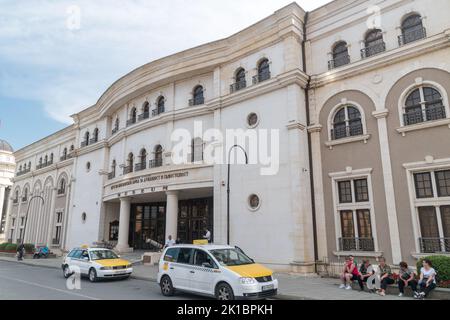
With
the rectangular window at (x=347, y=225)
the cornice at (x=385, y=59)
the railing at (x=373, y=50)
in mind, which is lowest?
the rectangular window at (x=347, y=225)

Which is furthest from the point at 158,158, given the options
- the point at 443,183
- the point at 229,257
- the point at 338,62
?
the point at 443,183

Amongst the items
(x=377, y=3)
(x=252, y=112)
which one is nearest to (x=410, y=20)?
(x=377, y=3)

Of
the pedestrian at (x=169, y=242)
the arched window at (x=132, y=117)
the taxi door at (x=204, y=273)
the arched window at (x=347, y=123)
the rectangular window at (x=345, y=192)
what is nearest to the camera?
the taxi door at (x=204, y=273)

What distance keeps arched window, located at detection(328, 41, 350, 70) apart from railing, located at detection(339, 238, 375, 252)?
915 cm

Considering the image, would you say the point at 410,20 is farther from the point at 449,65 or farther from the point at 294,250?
the point at 294,250

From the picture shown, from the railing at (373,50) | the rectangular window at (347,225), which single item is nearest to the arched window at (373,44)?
the railing at (373,50)

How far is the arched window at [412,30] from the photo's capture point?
15.9 m

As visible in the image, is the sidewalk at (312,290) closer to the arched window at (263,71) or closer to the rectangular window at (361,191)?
the rectangular window at (361,191)

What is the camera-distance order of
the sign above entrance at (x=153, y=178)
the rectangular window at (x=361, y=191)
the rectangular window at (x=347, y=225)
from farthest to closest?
the sign above entrance at (x=153, y=178)
the rectangular window at (x=347, y=225)
the rectangular window at (x=361, y=191)

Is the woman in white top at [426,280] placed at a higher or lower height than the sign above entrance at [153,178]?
lower

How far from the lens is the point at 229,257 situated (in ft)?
37.3

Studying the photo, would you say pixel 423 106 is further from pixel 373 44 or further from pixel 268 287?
pixel 268 287

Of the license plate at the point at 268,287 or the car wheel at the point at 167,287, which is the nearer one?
the license plate at the point at 268,287

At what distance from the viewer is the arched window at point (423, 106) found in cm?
1486
